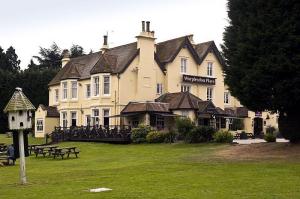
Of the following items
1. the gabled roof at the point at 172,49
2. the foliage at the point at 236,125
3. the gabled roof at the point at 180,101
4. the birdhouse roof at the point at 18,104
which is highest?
the gabled roof at the point at 172,49

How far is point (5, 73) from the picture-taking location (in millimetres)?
79562

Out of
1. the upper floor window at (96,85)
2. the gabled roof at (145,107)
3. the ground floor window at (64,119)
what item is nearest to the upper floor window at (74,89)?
the ground floor window at (64,119)

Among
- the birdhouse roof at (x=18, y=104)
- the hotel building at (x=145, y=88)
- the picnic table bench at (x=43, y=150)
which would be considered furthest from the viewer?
the hotel building at (x=145, y=88)

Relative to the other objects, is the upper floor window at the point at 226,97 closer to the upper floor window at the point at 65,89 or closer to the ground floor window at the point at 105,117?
the ground floor window at the point at 105,117

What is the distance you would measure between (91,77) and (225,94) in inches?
698

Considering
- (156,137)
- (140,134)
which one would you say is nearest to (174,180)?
(156,137)

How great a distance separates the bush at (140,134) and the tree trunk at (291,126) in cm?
1695

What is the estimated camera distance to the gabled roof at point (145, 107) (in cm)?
4981

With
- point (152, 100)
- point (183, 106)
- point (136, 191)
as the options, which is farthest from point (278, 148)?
point (152, 100)

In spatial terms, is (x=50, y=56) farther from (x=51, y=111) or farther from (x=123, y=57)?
(x=123, y=57)

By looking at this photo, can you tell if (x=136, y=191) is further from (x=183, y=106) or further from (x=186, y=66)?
(x=186, y=66)

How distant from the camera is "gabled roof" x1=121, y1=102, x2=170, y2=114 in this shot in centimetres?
4981

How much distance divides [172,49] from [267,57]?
30.5 meters

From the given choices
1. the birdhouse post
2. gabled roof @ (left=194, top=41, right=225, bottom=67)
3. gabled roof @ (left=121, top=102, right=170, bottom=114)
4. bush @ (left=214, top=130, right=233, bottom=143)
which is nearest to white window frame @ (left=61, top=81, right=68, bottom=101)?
gabled roof @ (left=121, top=102, right=170, bottom=114)
